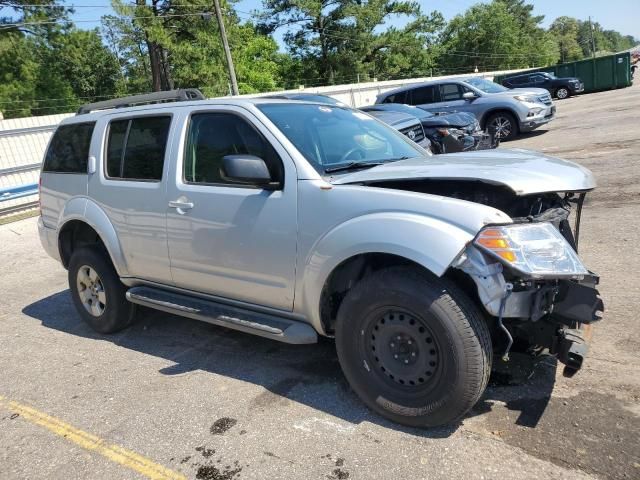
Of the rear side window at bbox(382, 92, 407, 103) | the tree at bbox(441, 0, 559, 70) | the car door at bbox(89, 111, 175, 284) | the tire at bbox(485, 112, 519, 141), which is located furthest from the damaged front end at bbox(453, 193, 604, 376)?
the tree at bbox(441, 0, 559, 70)

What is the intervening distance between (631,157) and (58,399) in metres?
9.31

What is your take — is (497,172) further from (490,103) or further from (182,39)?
(182,39)

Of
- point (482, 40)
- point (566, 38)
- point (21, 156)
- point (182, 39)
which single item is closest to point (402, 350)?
point (21, 156)

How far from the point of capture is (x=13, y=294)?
22.3 feet

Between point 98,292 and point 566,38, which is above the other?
point 566,38

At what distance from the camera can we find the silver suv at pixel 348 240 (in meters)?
2.81

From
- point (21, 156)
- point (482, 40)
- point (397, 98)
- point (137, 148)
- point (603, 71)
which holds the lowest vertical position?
point (21, 156)

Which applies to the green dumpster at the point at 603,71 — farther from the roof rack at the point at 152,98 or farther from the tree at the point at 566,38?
the tree at the point at 566,38

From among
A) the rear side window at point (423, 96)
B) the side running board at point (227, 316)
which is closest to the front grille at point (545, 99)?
the rear side window at point (423, 96)

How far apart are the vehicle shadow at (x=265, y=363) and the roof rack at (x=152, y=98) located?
6.63 feet

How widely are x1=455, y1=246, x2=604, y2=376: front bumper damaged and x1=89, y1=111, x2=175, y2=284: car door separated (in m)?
2.46

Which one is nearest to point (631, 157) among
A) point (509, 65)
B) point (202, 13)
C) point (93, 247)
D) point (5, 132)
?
point (93, 247)

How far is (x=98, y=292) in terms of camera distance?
4.95m

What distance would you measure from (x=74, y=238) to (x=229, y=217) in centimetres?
235
